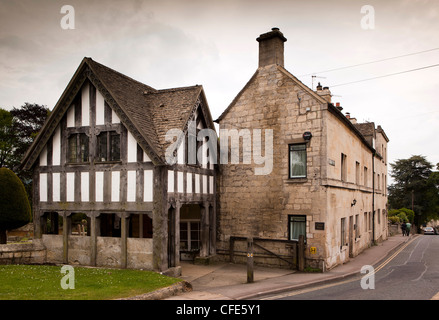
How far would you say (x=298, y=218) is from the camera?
53.2 feet

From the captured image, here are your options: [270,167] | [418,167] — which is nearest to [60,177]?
[270,167]

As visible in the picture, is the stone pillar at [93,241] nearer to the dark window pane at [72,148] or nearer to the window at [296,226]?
the dark window pane at [72,148]

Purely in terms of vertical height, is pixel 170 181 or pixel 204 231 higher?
pixel 170 181

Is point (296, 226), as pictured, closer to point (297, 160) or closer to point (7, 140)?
point (297, 160)

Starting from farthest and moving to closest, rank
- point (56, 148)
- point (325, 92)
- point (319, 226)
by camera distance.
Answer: point (325, 92), point (56, 148), point (319, 226)

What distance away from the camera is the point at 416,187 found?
2562 inches

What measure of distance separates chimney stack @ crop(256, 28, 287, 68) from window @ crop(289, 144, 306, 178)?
425cm

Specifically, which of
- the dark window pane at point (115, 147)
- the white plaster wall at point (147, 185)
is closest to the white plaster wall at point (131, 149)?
the dark window pane at point (115, 147)

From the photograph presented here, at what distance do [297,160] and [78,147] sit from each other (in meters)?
9.67

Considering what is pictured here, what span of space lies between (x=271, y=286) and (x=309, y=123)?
24.4ft

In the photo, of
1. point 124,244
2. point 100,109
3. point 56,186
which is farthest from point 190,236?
point 100,109

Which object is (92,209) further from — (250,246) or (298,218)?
(298,218)

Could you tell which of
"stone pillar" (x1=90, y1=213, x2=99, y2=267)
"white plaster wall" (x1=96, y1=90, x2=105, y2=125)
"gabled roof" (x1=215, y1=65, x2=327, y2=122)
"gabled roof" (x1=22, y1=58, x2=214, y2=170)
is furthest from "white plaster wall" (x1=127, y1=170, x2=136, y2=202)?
"gabled roof" (x1=215, y1=65, x2=327, y2=122)

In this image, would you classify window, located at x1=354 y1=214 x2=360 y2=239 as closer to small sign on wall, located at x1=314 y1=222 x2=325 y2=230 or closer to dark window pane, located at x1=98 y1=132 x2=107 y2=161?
small sign on wall, located at x1=314 y1=222 x2=325 y2=230
